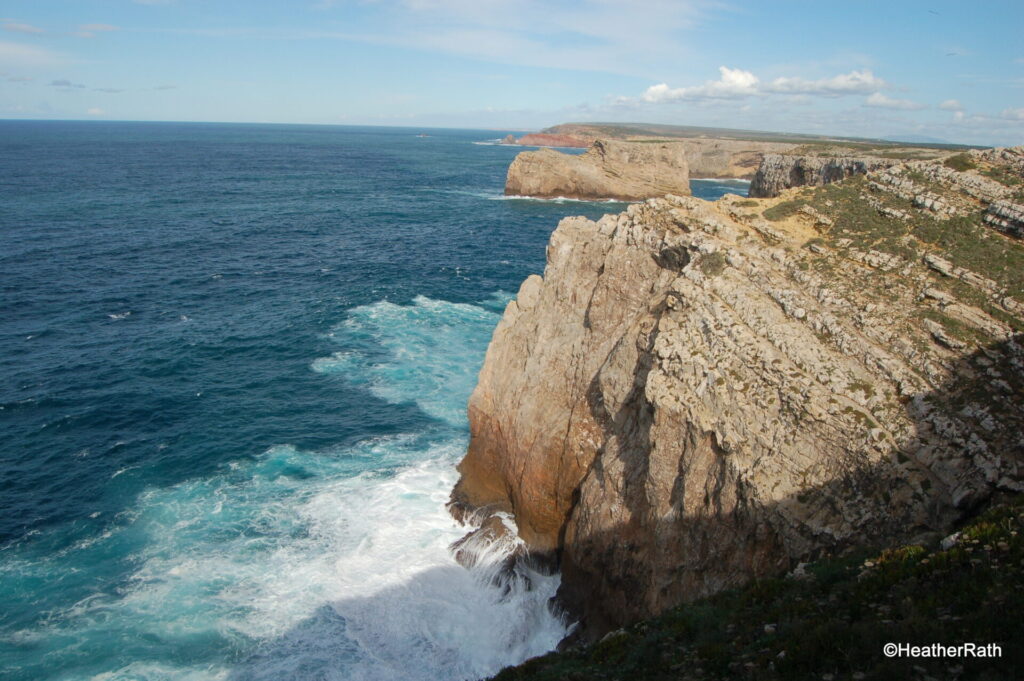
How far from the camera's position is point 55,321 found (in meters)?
51.2

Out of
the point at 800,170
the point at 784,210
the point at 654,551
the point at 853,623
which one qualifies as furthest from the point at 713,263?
the point at 800,170

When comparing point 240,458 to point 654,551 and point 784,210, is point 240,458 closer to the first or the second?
point 654,551

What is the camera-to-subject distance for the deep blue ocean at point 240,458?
24469mm

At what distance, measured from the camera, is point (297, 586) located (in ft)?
88.2

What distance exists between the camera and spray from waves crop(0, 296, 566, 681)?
23484 mm

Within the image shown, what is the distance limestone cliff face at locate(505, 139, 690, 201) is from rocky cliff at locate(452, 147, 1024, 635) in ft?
337

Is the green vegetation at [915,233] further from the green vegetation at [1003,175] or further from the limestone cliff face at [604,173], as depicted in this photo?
the limestone cliff face at [604,173]

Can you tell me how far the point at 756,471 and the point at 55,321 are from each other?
2287 inches

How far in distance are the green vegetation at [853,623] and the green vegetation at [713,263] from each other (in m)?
11.6

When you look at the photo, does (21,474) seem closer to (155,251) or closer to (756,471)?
(756,471)

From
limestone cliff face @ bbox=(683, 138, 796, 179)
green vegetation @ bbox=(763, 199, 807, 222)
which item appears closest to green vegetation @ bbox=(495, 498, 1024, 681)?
green vegetation @ bbox=(763, 199, 807, 222)

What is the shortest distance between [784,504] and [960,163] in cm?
2148

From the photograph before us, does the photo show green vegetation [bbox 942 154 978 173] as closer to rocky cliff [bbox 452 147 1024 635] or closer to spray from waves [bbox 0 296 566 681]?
rocky cliff [bbox 452 147 1024 635]

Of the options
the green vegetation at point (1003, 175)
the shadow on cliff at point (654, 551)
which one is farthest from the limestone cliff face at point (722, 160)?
the shadow on cliff at point (654, 551)
